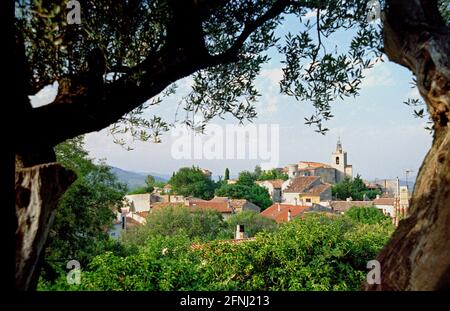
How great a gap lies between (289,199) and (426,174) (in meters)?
70.3

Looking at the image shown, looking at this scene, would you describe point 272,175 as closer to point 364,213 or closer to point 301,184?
point 301,184

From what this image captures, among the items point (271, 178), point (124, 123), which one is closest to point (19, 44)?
point (124, 123)

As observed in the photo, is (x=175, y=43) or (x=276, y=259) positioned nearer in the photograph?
(x=175, y=43)

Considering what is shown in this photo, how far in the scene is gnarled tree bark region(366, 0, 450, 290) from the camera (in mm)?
2658

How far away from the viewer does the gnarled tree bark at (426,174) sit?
2658 mm

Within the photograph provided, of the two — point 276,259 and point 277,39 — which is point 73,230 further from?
point 277,39

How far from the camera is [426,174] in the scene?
2.92 metres

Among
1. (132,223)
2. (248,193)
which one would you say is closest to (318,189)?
(248,193)

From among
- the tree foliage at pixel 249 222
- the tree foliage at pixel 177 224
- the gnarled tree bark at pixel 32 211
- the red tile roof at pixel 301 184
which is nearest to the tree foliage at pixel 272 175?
the red tile roof at pixel 301 184

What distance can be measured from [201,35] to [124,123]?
1888mm

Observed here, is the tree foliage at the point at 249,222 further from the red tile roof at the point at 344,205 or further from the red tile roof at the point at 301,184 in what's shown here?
the red tile roof at the point at 301,184

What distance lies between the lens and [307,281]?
8.98 meters
